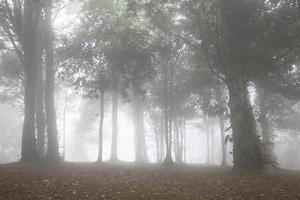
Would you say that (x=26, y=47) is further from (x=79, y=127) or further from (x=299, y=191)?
(x=79, y=127)

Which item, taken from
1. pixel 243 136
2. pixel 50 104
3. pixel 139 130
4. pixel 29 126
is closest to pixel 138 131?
pixel 139 130

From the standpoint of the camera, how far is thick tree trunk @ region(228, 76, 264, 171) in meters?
16.9

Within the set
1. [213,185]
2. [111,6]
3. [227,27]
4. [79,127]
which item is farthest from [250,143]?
[79,127]

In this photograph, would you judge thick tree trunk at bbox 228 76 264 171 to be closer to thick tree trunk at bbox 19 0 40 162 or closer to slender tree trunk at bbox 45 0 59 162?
thick tree trunk at bbox 19 0 40 162

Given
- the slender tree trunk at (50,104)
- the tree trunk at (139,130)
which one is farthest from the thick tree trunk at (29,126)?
the tree trunk at (139,130)

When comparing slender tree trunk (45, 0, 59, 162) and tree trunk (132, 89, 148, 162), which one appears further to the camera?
tree trunk (132, 89, 148, 162)

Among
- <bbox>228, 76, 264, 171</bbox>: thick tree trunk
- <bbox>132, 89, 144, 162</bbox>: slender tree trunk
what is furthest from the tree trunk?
<bbox>228, 76, 264, 171</bbox>: thick tree trunk

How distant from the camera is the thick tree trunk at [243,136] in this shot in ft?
55.4

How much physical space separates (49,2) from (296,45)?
56.3 ft

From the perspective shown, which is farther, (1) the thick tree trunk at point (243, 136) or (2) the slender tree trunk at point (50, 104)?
(2) the slender tree trunk at point (50, 104)

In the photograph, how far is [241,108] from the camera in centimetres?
1777

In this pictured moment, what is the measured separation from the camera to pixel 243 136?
680 inches

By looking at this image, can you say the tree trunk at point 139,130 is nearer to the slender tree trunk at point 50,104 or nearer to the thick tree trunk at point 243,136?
the slender tree trunk at point 50,104

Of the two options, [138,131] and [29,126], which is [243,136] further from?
[138,131]
